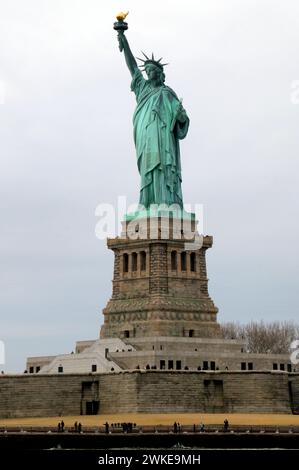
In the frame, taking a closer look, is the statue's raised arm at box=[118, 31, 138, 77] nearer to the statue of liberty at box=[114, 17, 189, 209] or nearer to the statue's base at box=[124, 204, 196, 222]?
the statue of liberty at box=[114, 17, 189, 209]

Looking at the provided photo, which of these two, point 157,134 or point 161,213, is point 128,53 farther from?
point 161,213

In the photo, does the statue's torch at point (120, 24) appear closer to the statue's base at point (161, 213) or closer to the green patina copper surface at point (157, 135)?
the green patina copper surface at point (157, 135)

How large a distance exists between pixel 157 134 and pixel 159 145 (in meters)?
0.79

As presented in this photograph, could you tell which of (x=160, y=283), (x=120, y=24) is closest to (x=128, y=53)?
(x=120, y=24)

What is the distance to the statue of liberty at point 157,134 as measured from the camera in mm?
86250

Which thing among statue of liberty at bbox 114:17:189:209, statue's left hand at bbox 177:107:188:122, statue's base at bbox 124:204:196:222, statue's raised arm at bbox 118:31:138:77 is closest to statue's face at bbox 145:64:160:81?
statue of liberty at bbox 114:17:189:209

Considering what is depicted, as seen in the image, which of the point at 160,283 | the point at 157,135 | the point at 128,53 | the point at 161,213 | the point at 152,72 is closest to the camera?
the point at 160,283

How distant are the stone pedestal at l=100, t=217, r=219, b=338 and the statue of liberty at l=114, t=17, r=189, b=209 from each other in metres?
2.45

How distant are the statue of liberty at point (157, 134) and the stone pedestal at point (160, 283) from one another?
245 centimetres

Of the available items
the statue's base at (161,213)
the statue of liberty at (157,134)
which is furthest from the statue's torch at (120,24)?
the statue's base at (161,213)

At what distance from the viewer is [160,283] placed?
83.8 metres

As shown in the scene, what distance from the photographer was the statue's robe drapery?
86.2m
